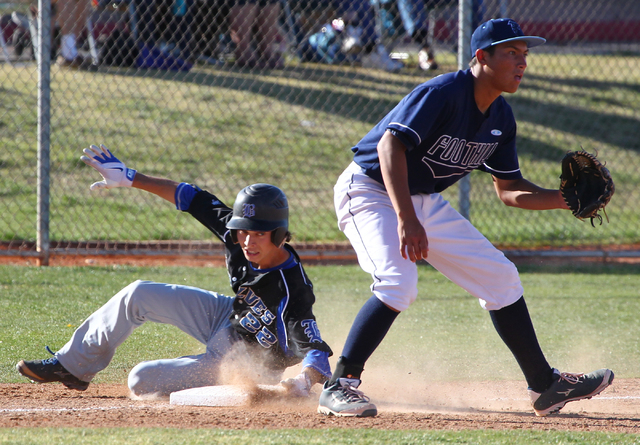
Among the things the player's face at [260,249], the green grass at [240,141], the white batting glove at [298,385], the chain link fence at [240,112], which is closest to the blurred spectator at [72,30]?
the chain link fence at [240,112]

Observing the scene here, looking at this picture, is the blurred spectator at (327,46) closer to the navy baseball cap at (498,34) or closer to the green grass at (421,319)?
the green grass at (421,319)

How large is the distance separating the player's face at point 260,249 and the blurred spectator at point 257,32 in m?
7.12

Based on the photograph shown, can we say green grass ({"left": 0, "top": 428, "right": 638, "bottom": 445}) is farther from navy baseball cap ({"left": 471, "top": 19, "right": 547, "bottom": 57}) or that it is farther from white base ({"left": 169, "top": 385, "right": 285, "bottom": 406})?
navy baseball cap ({"left": 471, "top": 19, "right": 547, "bottom": 57})

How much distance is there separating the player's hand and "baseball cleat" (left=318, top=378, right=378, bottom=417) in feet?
2.01

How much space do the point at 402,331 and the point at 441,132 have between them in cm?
220

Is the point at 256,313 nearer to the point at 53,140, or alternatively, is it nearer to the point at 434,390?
the point at 434,390

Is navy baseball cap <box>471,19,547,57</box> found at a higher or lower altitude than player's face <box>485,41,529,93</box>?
higher

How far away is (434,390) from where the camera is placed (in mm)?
3834

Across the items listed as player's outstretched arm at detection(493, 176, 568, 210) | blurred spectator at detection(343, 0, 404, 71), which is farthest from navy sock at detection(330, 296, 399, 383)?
blurred spectator at detection(343, 0, 404, 71)

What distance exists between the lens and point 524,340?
334cm

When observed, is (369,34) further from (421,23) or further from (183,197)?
(183,197)

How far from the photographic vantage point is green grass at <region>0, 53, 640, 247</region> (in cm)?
808

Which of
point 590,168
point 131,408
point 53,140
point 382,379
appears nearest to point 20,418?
point 131,408

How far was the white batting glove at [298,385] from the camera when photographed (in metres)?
3.24
